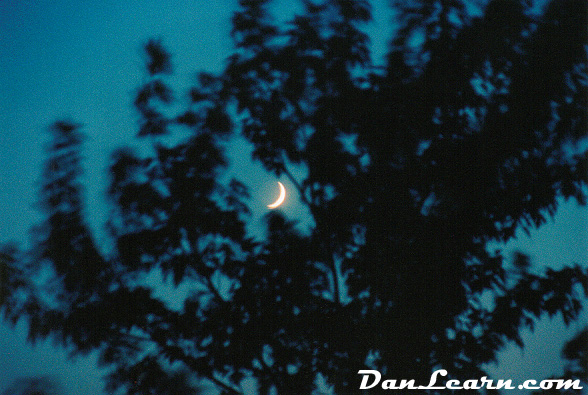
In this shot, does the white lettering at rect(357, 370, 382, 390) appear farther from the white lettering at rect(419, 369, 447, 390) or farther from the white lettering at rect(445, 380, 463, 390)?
the white lettering at rect(445, 380, 463, 390)

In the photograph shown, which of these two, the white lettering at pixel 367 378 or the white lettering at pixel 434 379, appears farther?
the white lettering at pixel 367 378

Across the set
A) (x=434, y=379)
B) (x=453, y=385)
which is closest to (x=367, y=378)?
(x=434, y=379)

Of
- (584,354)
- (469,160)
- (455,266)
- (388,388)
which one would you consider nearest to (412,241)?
(455,266)

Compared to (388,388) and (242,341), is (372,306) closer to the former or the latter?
(388,388)

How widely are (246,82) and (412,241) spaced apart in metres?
2.10

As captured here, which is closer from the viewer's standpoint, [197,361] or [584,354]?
[584,354]

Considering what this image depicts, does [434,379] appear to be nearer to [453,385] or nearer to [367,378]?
[453,385]

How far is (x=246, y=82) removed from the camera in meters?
5.98

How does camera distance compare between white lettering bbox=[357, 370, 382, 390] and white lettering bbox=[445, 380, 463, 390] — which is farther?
white lettering bbox=[357, 370, 382, 390]

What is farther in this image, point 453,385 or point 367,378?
point 367,378

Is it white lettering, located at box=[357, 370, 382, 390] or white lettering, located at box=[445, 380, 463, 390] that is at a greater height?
white lettering, located at box=[357, 370, 382, 390]

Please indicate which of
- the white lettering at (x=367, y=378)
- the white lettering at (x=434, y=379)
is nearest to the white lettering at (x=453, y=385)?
the white lettering at (x=434, y=379)

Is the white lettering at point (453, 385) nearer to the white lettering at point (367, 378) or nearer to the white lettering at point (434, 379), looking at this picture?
the white lettering at point (434, 379)

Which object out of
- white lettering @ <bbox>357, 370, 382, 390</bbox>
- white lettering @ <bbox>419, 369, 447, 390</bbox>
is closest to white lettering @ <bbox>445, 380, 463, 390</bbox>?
white lettering @ <bbox>419, 369, 447, 390</bbox>
